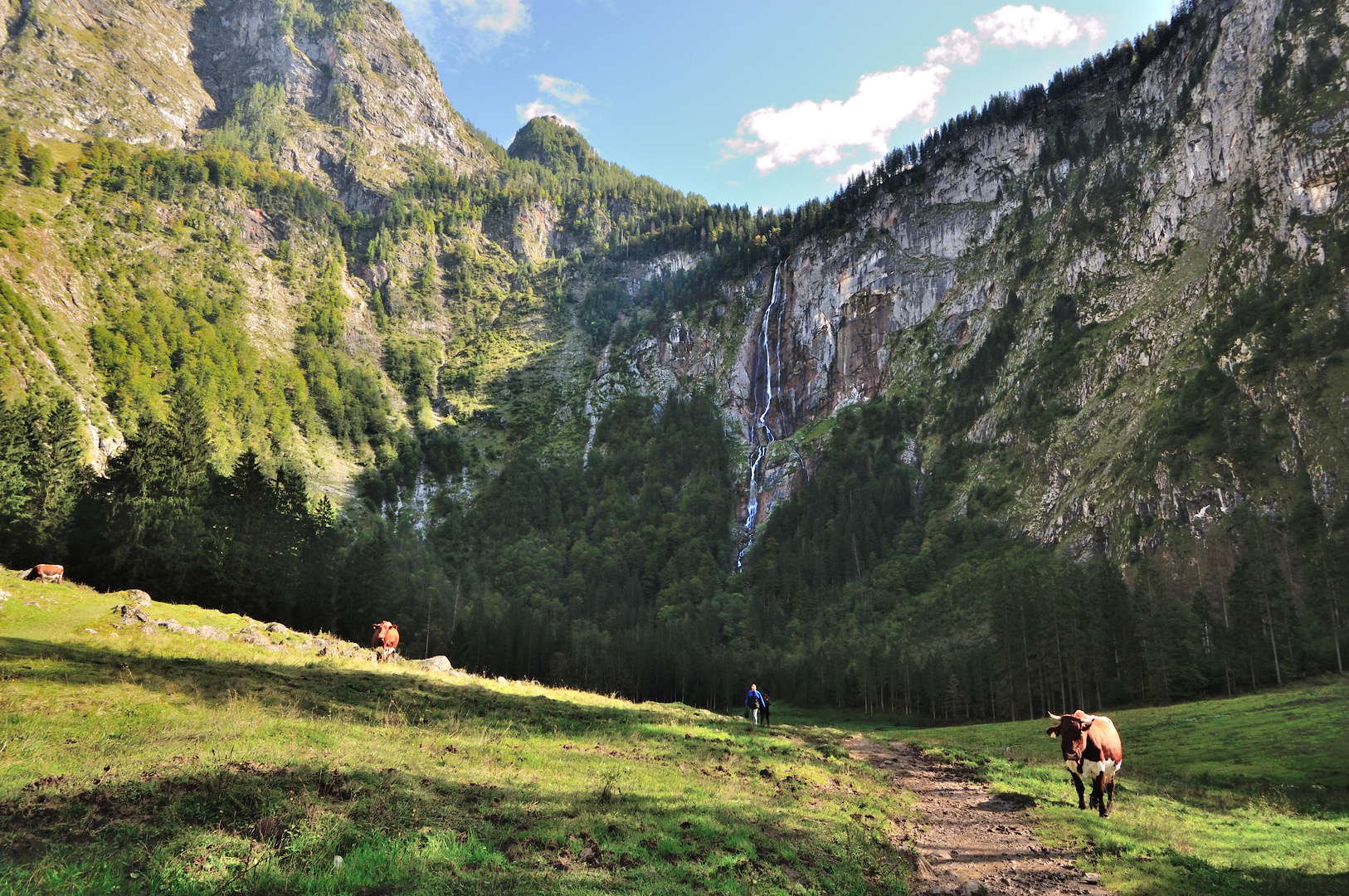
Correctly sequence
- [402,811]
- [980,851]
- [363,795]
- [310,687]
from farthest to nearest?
[310,687] → [980,851] → [363,795] → [402,811]

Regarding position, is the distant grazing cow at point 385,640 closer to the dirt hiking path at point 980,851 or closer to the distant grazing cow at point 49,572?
the distant grazing cow at point 49,572

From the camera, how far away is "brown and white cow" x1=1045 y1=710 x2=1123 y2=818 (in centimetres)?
1894

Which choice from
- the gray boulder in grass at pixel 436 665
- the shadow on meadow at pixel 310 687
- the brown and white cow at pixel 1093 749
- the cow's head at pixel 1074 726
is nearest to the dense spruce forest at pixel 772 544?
the gray boulder in grass at pixel 436 665

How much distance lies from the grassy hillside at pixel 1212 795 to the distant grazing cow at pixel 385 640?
30.6 metres

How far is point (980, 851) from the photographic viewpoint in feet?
52.0

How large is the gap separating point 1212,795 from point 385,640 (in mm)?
39171

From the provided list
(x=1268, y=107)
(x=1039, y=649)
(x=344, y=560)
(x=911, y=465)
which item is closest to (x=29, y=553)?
(x=344, y=560)

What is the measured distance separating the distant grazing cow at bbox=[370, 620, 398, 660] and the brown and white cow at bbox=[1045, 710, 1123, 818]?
3196cm

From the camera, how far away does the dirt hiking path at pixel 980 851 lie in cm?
1324

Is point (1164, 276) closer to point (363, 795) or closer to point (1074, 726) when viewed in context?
point (1074, 726)

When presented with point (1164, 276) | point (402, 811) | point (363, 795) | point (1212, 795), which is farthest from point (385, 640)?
point (1164, 276)

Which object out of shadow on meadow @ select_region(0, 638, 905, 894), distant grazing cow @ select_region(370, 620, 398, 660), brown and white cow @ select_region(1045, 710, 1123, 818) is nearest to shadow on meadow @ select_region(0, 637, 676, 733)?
shadow on meadow @ select_region(0, 638, 905, 894)

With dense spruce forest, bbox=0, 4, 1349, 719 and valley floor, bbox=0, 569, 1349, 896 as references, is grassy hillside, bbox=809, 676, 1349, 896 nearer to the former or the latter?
valley floor, bbox=0, 569, 1349, 896

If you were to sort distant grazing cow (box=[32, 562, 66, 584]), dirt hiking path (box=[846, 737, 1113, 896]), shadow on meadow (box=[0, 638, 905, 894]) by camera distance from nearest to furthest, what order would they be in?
shadow on meadow (box=[0, 638, 905, 894]), dirt hiking path (box=[846, 737, 1113, 896]), distant grazing cow (box=[32, 562, 66, 584])
